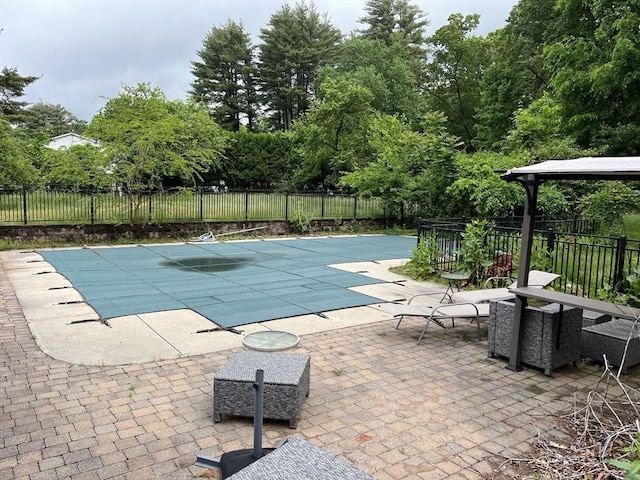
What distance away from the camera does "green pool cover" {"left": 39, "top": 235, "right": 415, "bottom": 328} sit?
6.62m

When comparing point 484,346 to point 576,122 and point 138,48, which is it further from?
point 138,48

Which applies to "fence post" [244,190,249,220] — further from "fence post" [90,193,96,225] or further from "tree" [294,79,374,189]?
"tree" [294,79,374,189]

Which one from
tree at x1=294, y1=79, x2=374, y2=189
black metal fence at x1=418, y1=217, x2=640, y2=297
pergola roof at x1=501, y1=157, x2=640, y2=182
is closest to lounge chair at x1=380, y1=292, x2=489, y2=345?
pergola roof at x1=501, y1=157, x2=640, y2=182

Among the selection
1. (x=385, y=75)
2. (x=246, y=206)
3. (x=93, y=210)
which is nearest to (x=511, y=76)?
(x=385, y=75)

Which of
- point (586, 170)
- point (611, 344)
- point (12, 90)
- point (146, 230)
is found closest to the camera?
point (586, 170)

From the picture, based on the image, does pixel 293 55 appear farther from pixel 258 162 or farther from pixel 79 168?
pixel 79 168

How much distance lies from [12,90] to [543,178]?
42009 millimetres

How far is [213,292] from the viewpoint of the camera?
24.7ft

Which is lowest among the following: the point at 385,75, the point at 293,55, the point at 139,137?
the point at 139,137

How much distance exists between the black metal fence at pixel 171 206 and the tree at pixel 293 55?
2407 cm

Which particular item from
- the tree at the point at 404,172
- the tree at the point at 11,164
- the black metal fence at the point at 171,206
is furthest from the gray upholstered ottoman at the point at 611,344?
the tree at the point at 11,164

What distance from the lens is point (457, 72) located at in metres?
34.3

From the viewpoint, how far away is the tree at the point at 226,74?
129ft

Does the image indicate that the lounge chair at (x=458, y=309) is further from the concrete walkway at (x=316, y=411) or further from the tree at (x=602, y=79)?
the tree at (x=602, y=79)
